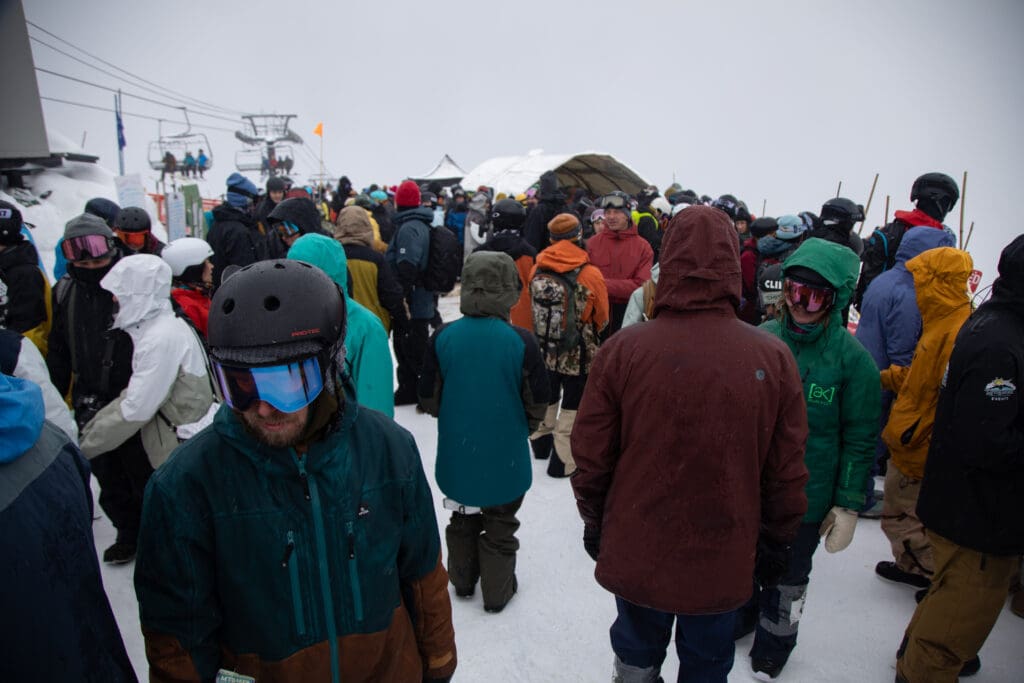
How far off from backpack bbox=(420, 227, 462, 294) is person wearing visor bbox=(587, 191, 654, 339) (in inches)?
68.7

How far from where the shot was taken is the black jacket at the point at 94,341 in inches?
133

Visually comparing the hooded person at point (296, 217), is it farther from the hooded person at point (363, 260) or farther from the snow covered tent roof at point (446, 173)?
the snow covered tent roof at point (446, 173)

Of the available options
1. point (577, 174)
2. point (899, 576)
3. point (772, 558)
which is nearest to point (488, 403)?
point (772, 558)

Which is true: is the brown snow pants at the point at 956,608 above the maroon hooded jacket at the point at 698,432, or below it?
below

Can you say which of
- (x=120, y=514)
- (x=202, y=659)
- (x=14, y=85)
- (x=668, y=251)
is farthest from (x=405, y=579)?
(x=14, y=85)

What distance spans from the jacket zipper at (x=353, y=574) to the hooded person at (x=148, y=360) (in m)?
2.11

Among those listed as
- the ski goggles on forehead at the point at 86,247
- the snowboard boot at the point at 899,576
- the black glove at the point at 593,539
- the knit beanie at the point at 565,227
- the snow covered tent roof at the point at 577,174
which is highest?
the snow covered tent roof at the point at 577,174

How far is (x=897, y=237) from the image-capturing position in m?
5.10

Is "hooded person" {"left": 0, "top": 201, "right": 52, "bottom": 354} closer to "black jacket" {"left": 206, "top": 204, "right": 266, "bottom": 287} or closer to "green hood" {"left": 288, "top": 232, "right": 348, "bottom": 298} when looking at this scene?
"black jacket" {"left": 206, "top": 204, "right": 266, "bottom": 287}

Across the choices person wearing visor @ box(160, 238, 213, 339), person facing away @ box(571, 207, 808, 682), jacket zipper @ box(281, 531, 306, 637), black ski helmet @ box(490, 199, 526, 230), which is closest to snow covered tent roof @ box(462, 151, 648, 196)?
black ski helmet @ box(490, 199, 526, 230)

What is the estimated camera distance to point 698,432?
2.01m

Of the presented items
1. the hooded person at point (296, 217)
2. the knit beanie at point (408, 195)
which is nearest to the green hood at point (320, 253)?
the hooded person at point (296, 217)

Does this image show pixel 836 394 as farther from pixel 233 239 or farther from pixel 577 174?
pixel 577 174

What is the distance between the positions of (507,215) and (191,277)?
2.93 m
